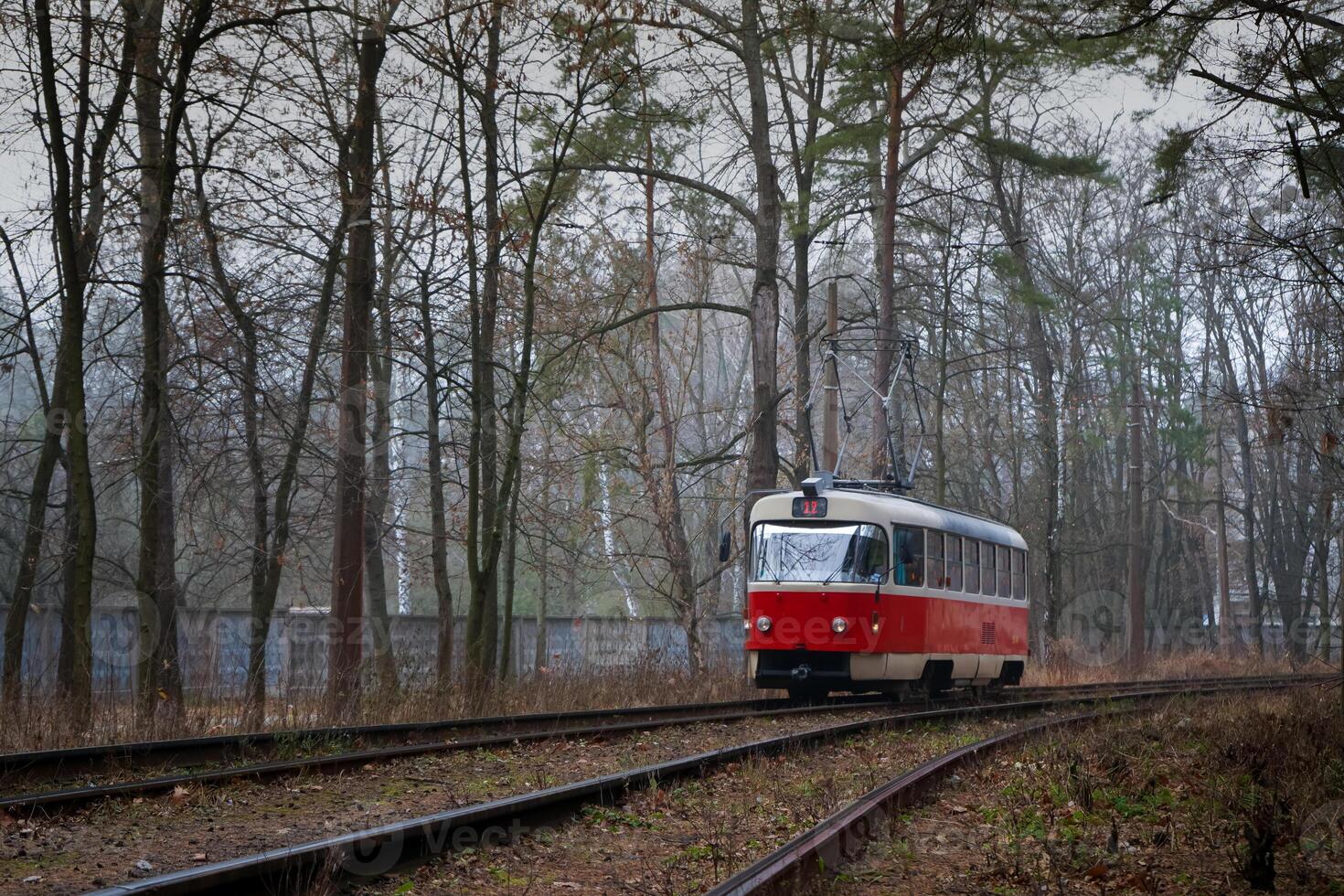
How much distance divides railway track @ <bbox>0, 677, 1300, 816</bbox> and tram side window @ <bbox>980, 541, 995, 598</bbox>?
249 inches

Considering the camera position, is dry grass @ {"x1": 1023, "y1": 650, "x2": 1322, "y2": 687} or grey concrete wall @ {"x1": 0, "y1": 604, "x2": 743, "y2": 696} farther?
dry grass @ {"x1": 1023, "y1": 650, "x2": 1322, "y2": 687}

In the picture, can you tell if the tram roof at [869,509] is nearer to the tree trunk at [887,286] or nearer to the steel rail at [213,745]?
the steel rail at [213,745]

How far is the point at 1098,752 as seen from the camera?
35.9 ft

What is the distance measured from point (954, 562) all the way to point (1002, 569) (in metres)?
3.07

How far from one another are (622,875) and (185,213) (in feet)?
37.7

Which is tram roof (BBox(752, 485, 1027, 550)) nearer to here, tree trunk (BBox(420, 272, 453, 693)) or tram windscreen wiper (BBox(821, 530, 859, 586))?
tram windscreen wiper (BBox(821, 530, 859, 586))

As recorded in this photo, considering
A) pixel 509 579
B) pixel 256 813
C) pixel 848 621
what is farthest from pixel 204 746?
pixel 509 579

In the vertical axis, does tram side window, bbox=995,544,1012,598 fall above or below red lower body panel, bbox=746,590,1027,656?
above

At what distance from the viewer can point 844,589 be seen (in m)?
17.7

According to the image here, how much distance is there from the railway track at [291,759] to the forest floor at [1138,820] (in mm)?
3719

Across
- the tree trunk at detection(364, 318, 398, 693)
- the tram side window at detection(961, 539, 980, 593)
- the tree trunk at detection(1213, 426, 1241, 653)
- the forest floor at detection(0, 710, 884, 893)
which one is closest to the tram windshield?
the tram side window at detection(961, 539, 980, 593)

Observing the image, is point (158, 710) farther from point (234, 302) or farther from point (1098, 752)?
point (1098, 752)

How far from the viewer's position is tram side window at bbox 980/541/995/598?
21.3 meters

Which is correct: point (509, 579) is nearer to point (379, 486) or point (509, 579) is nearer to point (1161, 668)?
point (379, 486)
